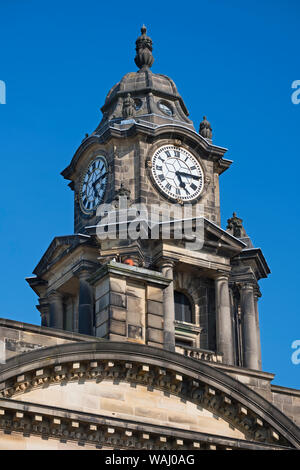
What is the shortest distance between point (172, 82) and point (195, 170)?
492 centimetres

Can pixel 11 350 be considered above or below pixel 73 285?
below

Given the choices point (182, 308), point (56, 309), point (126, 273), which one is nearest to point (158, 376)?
point (126, 273)

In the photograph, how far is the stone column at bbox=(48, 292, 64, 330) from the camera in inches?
2172

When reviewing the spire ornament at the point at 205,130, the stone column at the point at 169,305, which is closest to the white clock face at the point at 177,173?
the spire ornament at the point at 205,130

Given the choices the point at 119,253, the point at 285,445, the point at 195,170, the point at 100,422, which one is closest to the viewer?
the point at 100,422

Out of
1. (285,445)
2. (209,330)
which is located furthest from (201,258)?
→ (285,445)

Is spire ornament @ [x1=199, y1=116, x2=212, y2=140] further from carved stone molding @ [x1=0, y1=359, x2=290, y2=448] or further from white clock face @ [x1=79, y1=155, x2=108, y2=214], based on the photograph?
carved stone molding @ [x1=0, y1=359, x2=290, y2=448]

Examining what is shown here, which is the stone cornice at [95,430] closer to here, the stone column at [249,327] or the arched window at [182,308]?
the stone column at [249,327]

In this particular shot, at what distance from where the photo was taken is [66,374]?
3722 cm

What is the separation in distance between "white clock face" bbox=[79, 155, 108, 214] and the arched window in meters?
4.68

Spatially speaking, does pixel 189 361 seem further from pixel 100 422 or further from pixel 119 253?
pixel 119 253

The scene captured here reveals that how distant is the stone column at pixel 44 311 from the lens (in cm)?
5600

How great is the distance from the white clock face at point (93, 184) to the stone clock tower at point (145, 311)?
0.06 m

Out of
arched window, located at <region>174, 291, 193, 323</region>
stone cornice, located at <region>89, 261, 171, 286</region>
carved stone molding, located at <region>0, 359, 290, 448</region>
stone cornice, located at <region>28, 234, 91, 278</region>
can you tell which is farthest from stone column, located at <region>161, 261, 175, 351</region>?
carved stone molding, located at <region>0, 359, 290, 448</region>
